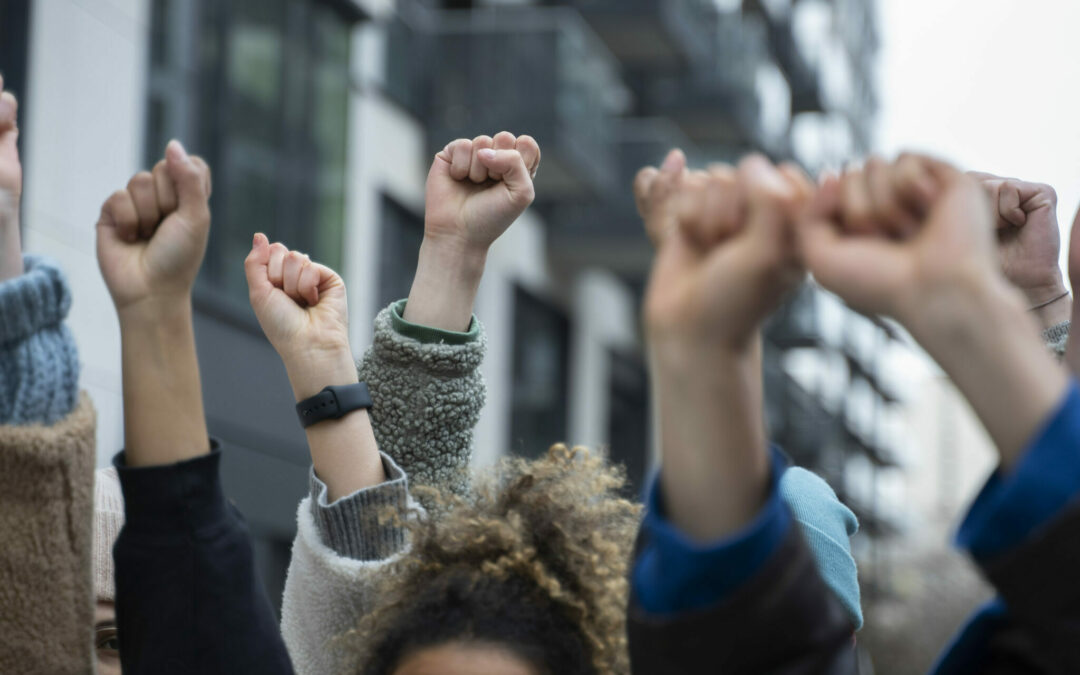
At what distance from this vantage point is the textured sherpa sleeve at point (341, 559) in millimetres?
2074

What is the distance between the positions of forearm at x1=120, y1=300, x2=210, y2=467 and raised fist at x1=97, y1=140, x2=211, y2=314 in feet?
0.07

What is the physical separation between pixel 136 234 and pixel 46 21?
687 centimetres

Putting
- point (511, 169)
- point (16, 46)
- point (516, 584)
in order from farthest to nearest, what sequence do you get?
point (16, 46) → point (511, 169) → point (516, 584)

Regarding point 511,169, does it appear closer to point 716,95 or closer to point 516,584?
point 516,584

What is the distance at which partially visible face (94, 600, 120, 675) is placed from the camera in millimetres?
2480

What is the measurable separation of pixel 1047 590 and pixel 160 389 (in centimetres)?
98

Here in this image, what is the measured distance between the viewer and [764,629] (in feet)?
4.23

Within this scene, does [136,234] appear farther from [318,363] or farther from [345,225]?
[345,225]

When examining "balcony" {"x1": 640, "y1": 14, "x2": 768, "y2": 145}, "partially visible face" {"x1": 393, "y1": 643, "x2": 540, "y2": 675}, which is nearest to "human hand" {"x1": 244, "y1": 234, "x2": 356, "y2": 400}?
A: "partially visible face" {"x1": 393, "y1": 643, "x2": 540, "y2": 675}

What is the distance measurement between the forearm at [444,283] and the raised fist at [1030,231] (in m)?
0.85

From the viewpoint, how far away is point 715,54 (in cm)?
2203

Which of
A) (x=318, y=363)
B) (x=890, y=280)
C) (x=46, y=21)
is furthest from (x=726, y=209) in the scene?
(x=46, y=21)

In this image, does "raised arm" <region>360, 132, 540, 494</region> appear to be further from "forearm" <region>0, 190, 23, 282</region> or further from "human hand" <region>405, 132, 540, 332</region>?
"forearm" <region>0, 190, 23, 282</region>

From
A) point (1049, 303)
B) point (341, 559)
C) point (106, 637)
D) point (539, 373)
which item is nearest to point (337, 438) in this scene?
point (341, 559)
